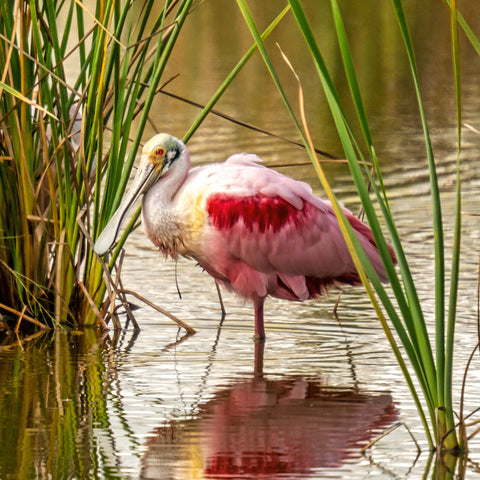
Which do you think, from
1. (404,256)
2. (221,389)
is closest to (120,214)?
(221,389)

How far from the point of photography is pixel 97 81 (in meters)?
6.04

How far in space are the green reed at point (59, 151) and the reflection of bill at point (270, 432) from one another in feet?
3.73

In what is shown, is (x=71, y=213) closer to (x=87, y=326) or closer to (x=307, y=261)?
(x=87, y=326)

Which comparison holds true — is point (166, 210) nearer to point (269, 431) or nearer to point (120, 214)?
point (120, 214)

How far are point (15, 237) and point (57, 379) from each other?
84 centimetres

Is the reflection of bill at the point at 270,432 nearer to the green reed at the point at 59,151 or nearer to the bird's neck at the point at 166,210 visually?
the bird's neck at the point at 166,210

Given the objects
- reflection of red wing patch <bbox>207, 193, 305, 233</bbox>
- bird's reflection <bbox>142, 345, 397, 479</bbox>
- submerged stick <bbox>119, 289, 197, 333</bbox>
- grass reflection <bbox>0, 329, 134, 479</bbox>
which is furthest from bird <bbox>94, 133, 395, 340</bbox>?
bird's reflection <bbox>142, 345, 397, 479</bbox>

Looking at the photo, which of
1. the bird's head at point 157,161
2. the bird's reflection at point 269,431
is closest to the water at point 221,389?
the bird's reflection at point 269,431

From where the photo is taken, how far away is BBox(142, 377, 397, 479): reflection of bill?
14.7 feet

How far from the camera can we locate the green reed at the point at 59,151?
233 inches

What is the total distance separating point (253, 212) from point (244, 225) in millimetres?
→ 87

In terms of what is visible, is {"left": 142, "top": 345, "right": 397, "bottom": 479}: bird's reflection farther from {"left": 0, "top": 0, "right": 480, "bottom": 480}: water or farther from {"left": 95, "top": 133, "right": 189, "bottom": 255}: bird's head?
{"left": 95, "top": 133, "right": 189, "bottom": 255}: bird's head

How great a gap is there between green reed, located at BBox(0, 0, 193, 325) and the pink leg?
2.40 feet

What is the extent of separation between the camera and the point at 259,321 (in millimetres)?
6406
